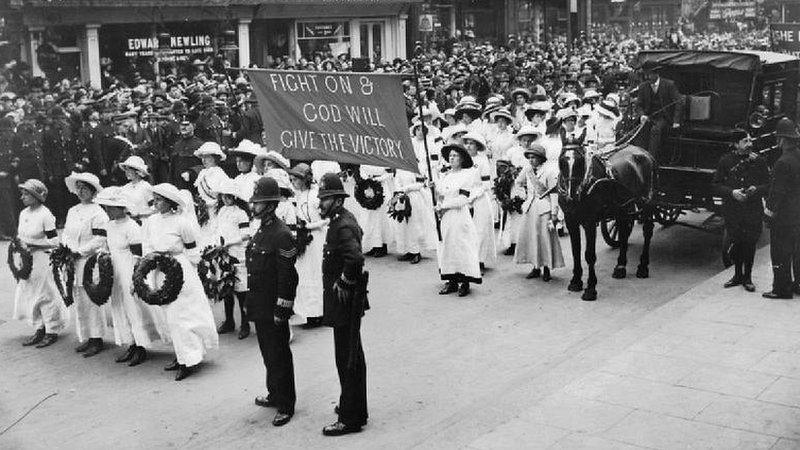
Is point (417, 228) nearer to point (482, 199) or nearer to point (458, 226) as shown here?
point (482, 199)

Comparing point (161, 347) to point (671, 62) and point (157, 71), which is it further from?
point (157, 71)

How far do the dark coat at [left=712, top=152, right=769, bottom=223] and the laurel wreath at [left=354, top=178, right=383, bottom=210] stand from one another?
4663 millimetres

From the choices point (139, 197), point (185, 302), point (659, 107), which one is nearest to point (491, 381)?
point (185, 302)

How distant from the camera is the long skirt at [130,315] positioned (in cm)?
1086

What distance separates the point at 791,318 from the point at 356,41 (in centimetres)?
2626

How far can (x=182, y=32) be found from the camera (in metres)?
28.5

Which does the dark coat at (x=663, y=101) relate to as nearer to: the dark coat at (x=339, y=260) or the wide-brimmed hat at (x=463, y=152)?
the wide-brimmed hat at (x=463, y=152)

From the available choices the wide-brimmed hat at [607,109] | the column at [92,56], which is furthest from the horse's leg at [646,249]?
the column at [92,56]

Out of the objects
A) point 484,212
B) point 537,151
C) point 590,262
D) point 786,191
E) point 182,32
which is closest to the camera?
point 786,191

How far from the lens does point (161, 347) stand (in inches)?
449

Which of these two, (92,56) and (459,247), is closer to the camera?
(459,247)

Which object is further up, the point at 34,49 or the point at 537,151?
the point at 34,49

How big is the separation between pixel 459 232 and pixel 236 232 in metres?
2.85

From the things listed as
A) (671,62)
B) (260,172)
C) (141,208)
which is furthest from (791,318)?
(141,208)
